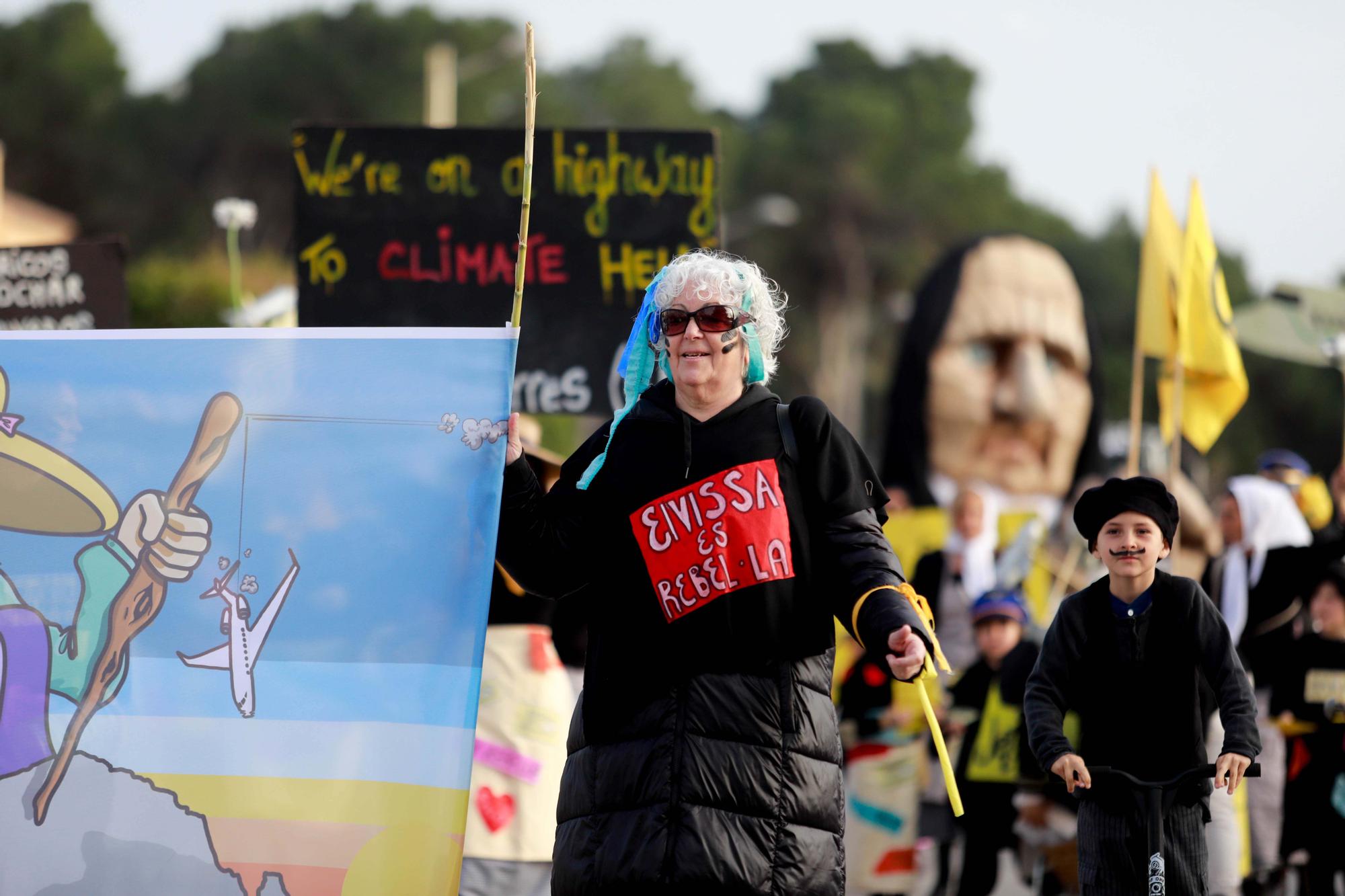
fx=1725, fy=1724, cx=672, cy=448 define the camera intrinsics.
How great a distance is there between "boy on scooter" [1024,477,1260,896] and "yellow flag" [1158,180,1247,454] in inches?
139

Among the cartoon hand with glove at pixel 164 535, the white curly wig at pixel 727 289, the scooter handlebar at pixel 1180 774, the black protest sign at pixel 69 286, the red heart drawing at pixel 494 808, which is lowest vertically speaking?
the red heart drawing at pixel 494 808

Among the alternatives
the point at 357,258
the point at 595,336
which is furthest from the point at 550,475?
the point at 357,258

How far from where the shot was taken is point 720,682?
3197mm

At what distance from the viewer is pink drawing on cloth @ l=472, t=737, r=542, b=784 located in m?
5.57

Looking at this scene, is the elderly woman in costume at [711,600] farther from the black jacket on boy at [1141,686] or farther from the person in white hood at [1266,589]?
the person in white hood at [1266,589]

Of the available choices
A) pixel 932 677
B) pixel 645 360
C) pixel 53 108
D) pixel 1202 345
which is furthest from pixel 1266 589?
pixel 53 108

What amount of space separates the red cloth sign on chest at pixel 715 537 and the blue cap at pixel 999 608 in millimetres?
4042

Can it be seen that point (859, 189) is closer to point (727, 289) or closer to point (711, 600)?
point (727, 289)

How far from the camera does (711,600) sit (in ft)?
10.6

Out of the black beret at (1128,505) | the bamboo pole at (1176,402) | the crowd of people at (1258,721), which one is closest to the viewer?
the black beret at (1128,505)

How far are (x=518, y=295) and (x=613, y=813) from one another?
1.06 m

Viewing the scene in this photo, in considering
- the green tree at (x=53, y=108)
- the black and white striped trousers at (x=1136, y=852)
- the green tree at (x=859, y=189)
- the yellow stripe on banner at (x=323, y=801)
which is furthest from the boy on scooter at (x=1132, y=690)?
the green tree at (x=859, y=189)

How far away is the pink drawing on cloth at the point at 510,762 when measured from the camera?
557 centimetres

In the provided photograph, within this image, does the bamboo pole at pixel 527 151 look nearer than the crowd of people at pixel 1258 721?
Yes
